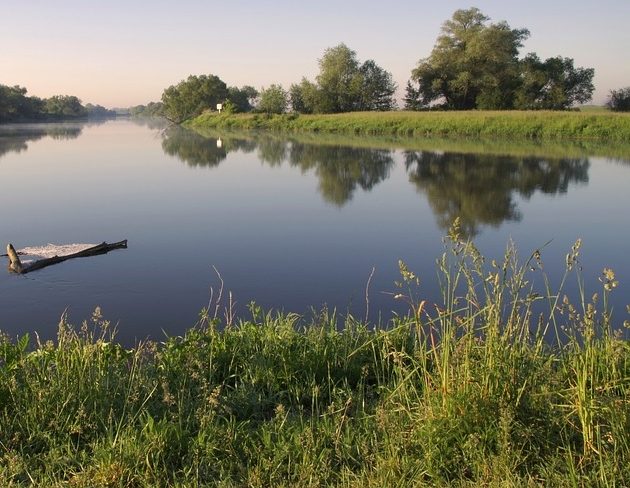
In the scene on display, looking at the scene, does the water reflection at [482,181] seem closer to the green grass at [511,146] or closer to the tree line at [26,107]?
the green grass at [511,146]

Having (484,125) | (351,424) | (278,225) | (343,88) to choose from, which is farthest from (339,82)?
(351,424)

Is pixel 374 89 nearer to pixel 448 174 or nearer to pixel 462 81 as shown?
pixel 462 81

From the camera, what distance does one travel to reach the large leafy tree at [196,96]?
78562 millimetres

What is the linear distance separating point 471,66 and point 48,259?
144 ft

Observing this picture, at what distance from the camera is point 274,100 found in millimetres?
55438

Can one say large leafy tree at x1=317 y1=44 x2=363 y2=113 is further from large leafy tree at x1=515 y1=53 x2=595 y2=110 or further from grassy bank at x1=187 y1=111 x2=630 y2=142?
large leafy tree at x1=515 y1=53 x2=595 y2=110

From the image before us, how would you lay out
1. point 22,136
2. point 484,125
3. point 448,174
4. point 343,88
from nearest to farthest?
1. point 448,174
2. point 484,125
3. point 22,136
4. point 343,88

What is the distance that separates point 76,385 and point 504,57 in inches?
1884

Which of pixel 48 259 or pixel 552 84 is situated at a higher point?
pixel 552 84

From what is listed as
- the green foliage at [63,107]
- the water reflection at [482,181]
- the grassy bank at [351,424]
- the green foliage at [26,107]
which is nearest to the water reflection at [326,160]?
the water reflection at [482,181]

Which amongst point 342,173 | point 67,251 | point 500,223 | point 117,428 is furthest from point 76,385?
point 342,173

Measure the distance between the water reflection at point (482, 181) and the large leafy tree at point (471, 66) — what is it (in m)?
24.5

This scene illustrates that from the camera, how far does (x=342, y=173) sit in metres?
17.6

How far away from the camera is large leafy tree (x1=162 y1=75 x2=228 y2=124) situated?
78562mm
